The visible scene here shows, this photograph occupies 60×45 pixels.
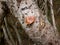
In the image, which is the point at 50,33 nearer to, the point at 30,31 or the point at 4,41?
the point at 30,31

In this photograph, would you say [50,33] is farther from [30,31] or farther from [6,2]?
[6,2]

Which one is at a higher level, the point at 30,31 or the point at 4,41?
the point at 30,31

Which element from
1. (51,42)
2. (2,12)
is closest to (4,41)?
(2,12)

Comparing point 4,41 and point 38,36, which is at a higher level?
point 38,36

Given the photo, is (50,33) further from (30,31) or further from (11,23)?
(11,23)

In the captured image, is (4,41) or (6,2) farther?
(4,41)

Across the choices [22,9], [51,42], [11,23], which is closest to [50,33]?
[51,42]

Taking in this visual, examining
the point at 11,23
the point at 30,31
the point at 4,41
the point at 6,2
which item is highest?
the point at 6,2

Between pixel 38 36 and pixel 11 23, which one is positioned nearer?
pixel 38 36
